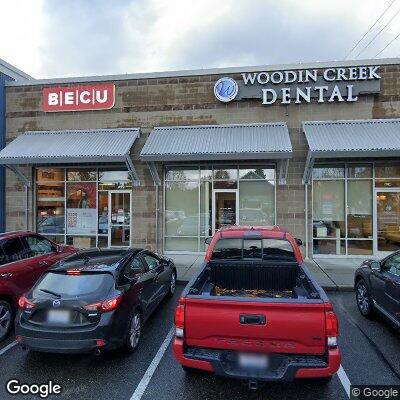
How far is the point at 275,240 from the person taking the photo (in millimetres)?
5609

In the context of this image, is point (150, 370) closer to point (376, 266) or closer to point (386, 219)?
point (376, 266)

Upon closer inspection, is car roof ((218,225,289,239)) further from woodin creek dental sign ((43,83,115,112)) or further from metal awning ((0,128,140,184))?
woodin creek dental sign ((43,83,115,112))

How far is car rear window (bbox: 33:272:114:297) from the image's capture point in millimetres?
4688

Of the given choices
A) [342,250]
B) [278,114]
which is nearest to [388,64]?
[278,114]

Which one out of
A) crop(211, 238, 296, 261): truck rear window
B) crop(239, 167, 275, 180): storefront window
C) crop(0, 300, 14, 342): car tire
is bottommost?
crop(0, 300, 14, 342): car tire

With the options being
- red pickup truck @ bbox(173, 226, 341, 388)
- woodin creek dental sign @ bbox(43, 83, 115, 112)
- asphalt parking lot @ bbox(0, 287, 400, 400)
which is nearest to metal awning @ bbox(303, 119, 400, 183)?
asphalt parking lot @ bbox(0, 287, 400, 400)

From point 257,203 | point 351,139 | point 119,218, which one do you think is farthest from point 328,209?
point 119,218

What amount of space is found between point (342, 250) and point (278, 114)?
532 centimetres

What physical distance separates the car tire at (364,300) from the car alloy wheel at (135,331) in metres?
4.07

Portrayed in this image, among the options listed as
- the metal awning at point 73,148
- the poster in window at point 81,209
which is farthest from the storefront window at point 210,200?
the poster in window at point 81,209

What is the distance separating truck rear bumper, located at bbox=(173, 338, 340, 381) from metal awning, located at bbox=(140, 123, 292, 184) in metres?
7.87

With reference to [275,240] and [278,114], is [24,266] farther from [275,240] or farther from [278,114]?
[278,114]

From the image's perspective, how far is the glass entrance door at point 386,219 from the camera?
11984 mm

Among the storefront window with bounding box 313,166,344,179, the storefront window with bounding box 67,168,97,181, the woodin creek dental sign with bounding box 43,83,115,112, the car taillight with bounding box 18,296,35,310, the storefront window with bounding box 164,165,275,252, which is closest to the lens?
the car taillight with bounding box 18,296,35,310
